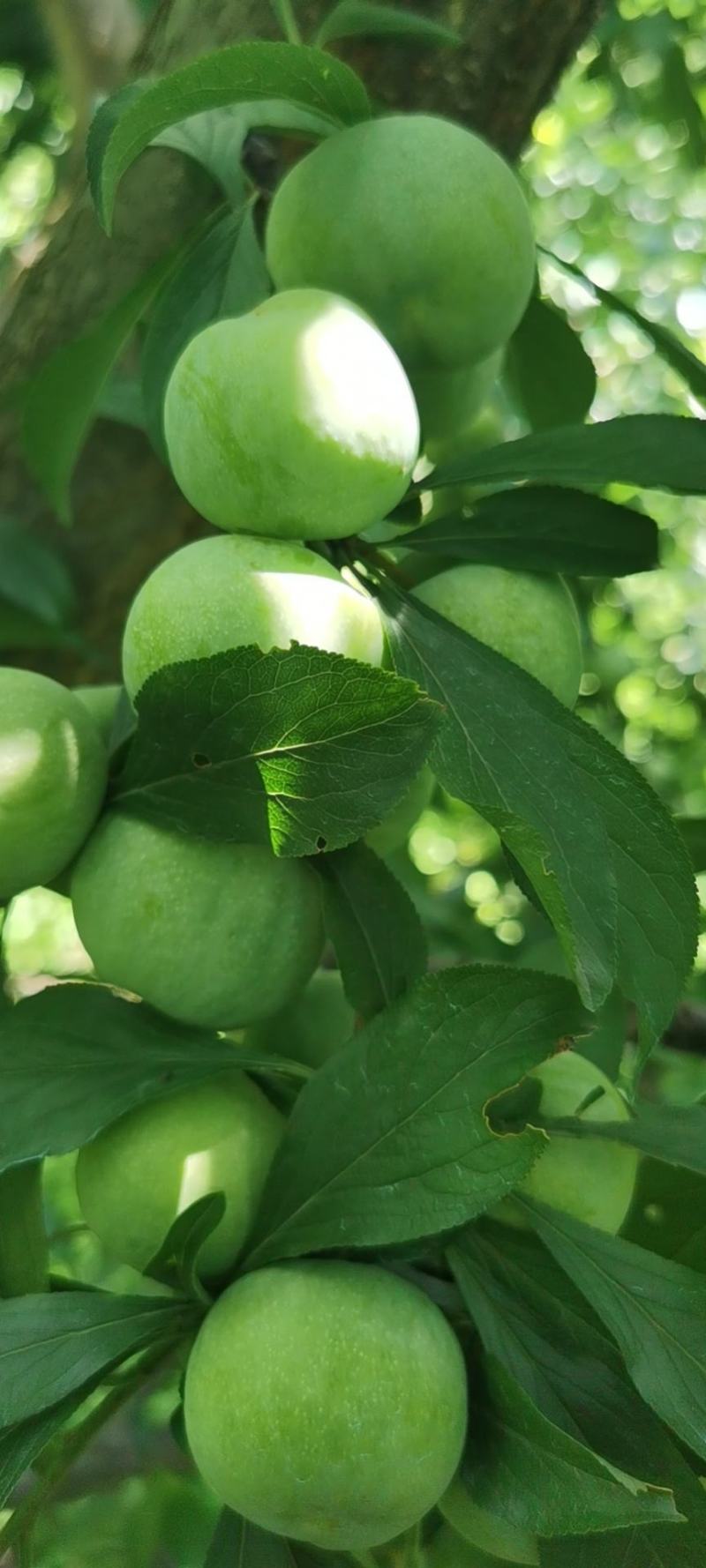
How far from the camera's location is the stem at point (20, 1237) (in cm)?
61

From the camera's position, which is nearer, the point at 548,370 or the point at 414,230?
the point at 414,230

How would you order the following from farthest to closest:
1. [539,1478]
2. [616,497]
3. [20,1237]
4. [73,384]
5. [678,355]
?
[616,497] < [73,384] < [678,355] < [20,1237] < [539,1478]

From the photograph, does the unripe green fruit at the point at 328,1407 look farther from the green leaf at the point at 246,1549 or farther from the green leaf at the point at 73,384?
the green leaf at the point at 73,384

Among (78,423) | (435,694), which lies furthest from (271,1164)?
(78,423)

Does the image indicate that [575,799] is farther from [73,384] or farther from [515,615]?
[73,384]

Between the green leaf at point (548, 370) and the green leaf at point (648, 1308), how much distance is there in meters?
0.51

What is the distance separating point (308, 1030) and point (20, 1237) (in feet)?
0.62

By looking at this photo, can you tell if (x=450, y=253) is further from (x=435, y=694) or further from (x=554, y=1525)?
(x=554, y=1525)

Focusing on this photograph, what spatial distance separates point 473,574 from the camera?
25.9 inches

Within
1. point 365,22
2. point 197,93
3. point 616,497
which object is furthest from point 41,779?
point 616,497

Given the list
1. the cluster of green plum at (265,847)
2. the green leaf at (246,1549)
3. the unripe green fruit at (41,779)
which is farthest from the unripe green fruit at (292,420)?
the green leaf at (246,1549)

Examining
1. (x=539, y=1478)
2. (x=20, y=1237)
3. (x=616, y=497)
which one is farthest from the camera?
(x=616, y=497)

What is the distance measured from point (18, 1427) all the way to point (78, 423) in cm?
56

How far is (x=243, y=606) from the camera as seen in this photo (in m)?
0.53
